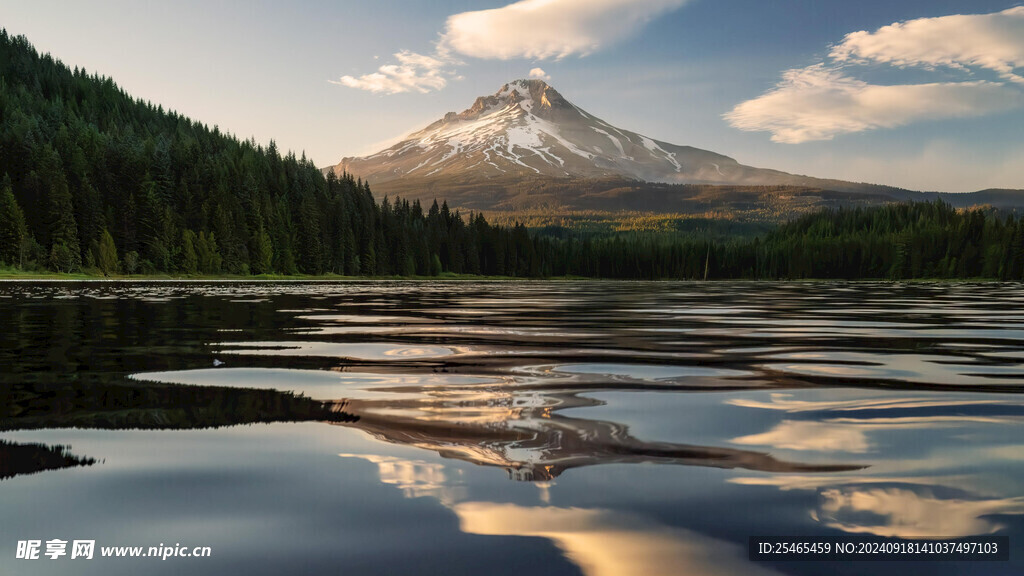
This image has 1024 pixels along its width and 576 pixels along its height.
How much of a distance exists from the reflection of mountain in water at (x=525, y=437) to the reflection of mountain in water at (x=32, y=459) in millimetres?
3072

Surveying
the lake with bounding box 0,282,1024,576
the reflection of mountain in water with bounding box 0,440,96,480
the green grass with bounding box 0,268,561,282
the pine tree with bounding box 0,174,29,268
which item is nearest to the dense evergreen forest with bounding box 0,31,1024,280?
the pine tree with bounding box 0,174,29,268

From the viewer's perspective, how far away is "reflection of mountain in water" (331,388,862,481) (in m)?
7.36

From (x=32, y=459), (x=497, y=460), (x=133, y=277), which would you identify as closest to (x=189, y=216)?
(x=133, y=277)

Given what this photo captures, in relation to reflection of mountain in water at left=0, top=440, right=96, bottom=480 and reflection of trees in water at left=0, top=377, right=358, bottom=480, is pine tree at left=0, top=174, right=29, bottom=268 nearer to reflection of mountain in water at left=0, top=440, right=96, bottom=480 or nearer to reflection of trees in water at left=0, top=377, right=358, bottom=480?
reflection of trees in water at left=0, top=377, right=358, bottom=480

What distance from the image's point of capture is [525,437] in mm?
8477

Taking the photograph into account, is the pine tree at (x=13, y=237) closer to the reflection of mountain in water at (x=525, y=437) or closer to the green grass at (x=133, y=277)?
the green grass at (x=133, y=277)

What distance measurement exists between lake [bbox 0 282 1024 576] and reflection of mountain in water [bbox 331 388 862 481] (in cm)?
5

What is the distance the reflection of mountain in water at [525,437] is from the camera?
736 cm

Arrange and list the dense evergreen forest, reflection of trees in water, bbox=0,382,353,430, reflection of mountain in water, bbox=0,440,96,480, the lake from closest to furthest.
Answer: the lake
reflection of mountain in water, bbox=0,440,96,480
reflection of trees in water, bbox=0,382,353,430
the dense evergreen forest

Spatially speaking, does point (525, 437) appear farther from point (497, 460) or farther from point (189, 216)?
point (189, 216)

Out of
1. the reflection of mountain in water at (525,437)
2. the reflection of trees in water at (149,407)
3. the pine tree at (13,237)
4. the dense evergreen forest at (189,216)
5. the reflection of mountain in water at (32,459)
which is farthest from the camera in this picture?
the dense evergreen forest at (189,216)

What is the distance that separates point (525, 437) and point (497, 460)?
108 cm

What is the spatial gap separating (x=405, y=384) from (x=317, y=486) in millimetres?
6107

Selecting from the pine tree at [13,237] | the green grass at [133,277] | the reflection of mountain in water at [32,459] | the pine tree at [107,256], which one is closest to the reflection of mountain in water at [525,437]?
the reflection of mountain in water at [32,459]
